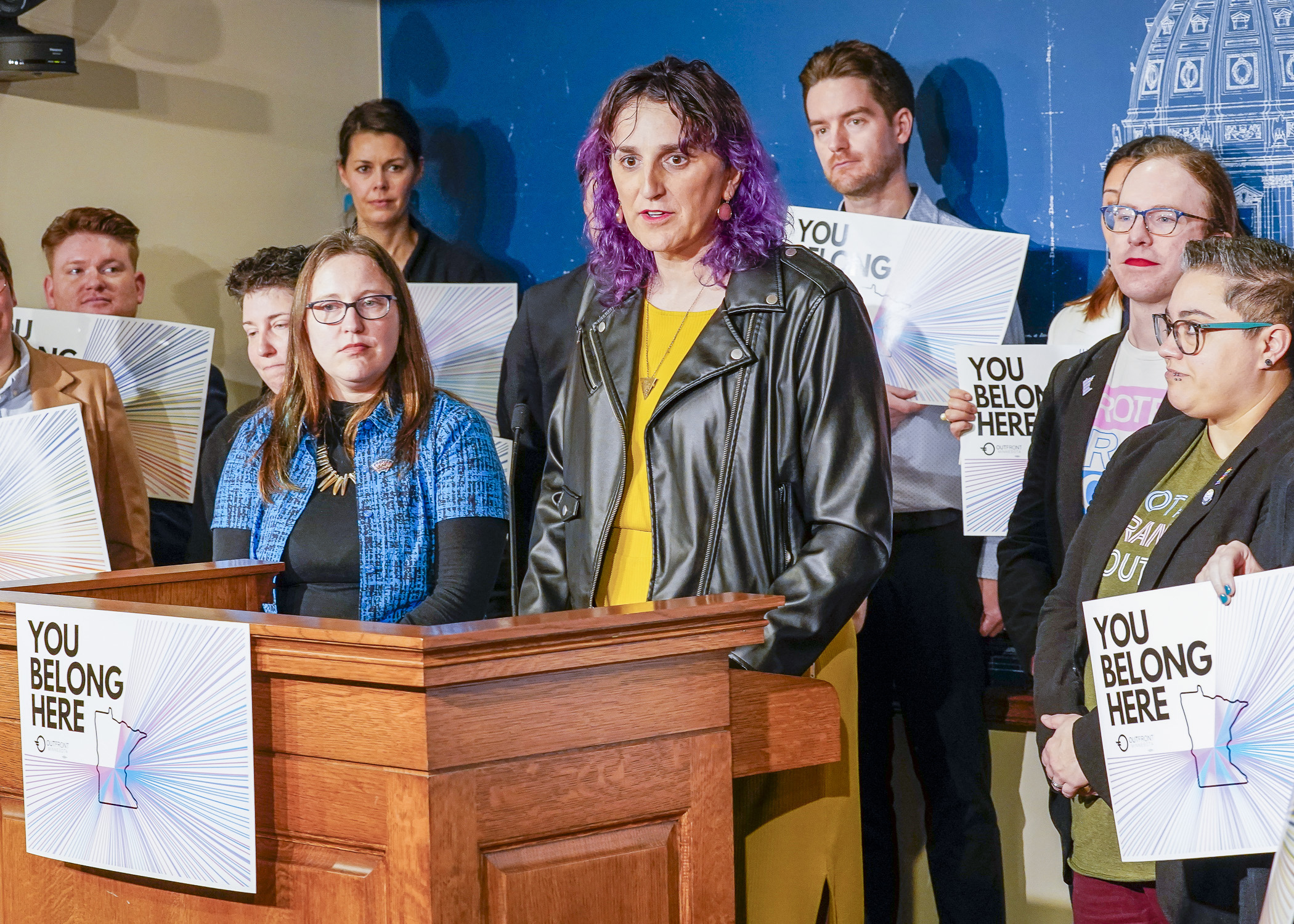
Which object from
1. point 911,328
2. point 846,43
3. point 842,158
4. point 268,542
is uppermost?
point 846,43

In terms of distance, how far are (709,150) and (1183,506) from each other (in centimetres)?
87

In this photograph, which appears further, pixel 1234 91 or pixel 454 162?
pixel 454 162

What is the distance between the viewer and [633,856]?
61.7 inches

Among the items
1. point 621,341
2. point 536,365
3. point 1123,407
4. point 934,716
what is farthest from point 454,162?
point 621,341

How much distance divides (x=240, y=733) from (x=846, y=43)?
2901 millimetres

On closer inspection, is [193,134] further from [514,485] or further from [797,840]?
[797,840]

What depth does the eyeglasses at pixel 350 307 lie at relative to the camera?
2615 millimetres

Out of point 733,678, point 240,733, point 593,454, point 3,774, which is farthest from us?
point 593,454

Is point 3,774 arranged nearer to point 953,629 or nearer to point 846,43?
point 953,629

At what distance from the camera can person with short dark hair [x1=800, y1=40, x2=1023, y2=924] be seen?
3.46 metres

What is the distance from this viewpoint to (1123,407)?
9.22 feet

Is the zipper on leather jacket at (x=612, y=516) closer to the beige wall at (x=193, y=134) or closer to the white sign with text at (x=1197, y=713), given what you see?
the white sign with text at (x=1197, y=713)

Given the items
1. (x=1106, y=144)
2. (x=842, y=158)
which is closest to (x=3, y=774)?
(x=842, y=158)

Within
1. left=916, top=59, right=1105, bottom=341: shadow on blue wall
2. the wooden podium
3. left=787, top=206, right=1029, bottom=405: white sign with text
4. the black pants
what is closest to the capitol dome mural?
left=916, top=59, right=1105, bottom=341: shadow on blue wall
